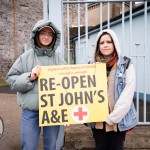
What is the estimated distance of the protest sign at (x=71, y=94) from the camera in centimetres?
284

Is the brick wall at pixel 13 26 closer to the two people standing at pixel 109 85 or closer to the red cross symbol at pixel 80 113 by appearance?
the two people standing at pixel 109 85

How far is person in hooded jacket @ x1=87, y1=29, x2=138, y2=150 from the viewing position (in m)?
2.68

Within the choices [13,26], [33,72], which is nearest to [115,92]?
[33,72]

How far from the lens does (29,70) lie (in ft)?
9.46

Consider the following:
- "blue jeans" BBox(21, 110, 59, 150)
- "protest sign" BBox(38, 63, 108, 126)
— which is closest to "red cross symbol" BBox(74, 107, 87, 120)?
"protest sign" BBox(38, 63, 108, 126)

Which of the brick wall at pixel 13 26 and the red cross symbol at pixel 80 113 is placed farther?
the brick wall at pixel 13 26

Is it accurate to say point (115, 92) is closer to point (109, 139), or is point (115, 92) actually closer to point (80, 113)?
point (80, 113)

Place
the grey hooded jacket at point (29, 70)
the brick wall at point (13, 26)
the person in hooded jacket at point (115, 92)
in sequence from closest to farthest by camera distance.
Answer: the person in hooded jacket at point (115, 92) < the grey hooded jacket at point (29, 70) < the brick wall at point (13, 26)

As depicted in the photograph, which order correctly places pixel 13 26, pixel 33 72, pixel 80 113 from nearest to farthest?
pixel 33 72, pixel 80 113, pixel 13 26

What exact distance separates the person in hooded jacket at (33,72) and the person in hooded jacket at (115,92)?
45 centimetres

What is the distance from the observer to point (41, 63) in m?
Result: 2.94

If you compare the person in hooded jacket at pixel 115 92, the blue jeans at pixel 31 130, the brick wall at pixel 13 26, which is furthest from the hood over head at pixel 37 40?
Result: the brick wall at pixel 13 26

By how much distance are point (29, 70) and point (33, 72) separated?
15 cm

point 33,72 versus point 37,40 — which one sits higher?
point 37,40
